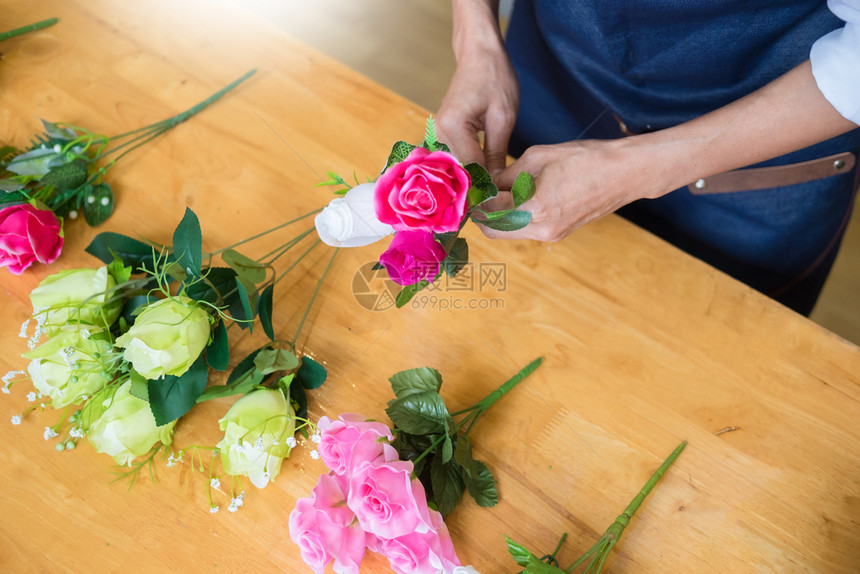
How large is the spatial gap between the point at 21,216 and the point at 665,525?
82cm

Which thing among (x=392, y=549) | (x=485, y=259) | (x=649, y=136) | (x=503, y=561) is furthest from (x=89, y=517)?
(x=649, y=136)

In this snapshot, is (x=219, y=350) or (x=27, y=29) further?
(x=27, y=29)

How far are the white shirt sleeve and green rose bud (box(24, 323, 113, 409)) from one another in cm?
82

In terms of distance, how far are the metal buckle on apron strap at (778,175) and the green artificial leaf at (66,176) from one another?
87 cm

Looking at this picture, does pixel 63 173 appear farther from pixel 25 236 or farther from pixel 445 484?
pixel 445 484

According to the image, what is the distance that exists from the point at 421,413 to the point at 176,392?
0.84 feet

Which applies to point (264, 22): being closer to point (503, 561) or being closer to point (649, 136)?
point (649, 136)

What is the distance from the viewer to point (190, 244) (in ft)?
2.07

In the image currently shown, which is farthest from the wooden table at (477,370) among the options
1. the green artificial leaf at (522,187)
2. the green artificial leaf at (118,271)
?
the green artificial leaf at (522,187)

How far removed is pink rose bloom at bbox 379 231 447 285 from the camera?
52cm

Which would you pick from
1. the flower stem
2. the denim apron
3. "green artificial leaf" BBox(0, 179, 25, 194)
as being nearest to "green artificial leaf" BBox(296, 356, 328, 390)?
the flower stem

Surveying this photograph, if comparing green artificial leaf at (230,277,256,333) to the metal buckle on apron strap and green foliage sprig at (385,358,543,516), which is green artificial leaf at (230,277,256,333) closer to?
green foliage sprig at (385,358,543,516)
